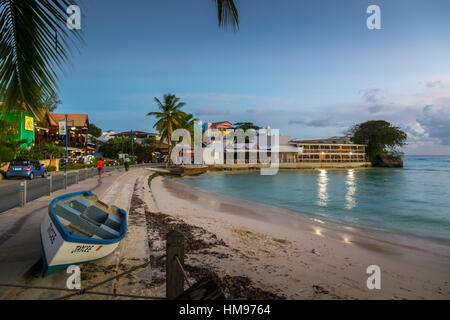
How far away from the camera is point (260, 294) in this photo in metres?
4.64

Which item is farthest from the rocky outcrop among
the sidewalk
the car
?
the sidewalk

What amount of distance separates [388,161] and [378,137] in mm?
9048

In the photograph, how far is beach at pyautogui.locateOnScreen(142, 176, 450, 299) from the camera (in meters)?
5.21

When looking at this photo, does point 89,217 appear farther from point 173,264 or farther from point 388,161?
point 388,161

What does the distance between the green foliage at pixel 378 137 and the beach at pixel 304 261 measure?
9000cm

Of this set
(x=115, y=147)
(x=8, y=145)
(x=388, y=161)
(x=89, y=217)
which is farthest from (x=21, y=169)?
(x=388, y=161)

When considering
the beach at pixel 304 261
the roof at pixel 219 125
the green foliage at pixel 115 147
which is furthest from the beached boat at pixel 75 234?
the roof at pixel 219 125

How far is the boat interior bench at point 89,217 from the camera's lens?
498cm

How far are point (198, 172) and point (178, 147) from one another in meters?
11.8

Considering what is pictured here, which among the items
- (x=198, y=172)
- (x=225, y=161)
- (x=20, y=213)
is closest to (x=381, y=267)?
(x=20, y=213)

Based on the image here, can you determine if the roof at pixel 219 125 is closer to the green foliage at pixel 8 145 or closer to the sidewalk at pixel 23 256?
the green foliage at pixel 8 145

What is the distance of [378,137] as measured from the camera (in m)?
87.5

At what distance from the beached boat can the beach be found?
1.19m
